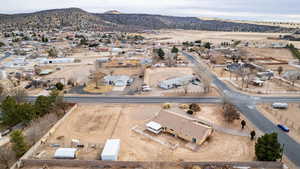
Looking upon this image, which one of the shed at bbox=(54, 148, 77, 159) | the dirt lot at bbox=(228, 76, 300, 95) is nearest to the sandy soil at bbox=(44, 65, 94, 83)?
the shed at bbox=(54, 148, 77, 159)

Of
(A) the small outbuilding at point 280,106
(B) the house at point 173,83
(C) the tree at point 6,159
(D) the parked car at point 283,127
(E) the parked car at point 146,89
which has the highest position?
(B) the house at point 173,83

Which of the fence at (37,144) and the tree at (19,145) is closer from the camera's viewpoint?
the fence at (37,144)

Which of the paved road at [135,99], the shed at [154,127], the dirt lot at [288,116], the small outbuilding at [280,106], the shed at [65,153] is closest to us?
the shed at [65,153]

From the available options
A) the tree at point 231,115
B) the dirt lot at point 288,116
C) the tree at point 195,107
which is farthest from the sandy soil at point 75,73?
the dirt lot at point 288,116

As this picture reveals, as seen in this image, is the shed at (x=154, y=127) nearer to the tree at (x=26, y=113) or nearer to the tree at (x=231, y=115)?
the tree at (x=231, y=115)

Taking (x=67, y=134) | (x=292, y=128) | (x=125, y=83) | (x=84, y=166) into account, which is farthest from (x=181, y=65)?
(x=84, y=166)

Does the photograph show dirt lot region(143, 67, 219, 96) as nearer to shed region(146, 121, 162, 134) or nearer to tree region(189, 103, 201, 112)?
tree region(189, 103, 201, 112)
